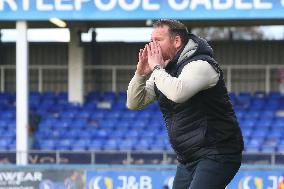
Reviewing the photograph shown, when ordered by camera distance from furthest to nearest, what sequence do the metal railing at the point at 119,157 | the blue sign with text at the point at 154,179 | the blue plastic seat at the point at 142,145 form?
1. the blue plastic seat at the point at 142,145
2. the metal railing at the point at 119,157
3. the blue sign with text at the point at 154,179

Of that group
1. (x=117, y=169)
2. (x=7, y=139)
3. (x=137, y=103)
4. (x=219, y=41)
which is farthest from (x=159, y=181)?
(x=219, y=41)

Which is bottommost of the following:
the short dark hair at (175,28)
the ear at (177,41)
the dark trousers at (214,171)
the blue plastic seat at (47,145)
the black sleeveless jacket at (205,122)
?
the blue plastic seat at (47,145)

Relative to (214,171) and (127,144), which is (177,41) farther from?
(127,144)

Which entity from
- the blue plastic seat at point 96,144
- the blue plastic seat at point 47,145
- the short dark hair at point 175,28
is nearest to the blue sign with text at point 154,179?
the blue plastic seat at point 96,144

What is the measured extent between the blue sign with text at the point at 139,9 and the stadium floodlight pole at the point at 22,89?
1.35 feet

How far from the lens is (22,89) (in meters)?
15.4

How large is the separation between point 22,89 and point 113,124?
240cm

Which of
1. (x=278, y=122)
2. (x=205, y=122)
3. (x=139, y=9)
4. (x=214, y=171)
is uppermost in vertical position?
(x=139, y=9)

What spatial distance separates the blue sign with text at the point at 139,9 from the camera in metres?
15.0

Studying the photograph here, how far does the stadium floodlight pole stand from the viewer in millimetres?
15070

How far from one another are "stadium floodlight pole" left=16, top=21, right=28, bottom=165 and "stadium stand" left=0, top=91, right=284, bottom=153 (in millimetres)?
942

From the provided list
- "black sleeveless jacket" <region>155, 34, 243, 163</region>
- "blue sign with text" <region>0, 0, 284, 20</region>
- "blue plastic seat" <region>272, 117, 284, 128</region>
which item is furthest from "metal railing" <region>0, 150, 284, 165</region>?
"black sleeveless jacket" <region>155, 34, 243, 163</region>

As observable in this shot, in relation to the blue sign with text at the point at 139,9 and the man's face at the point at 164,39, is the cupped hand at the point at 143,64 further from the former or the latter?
the blue sign with text at the point at 139,9

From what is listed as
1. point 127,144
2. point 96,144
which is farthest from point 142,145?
point 96,144
